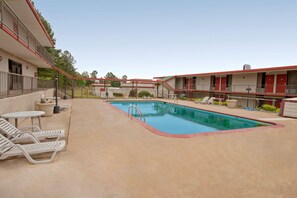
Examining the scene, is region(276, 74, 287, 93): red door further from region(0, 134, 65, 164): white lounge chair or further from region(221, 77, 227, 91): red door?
region(0, 134, 65, 164): white lounge chair

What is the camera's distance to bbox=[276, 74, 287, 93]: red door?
17.3 m

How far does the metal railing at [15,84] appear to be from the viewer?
7.76m

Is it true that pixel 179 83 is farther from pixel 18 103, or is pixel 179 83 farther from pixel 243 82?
pixel 18 103

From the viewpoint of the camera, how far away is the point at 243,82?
21547 millimetres

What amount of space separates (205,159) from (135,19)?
1868cm

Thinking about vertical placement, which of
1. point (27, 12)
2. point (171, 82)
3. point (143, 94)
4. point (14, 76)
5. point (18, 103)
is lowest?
point (18, 103)

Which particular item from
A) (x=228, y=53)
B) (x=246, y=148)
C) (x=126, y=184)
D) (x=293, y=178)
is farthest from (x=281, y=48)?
(x=126, y=184)

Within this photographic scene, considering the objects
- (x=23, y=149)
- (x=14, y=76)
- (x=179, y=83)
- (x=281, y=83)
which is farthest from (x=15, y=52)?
(x=179, y=83)

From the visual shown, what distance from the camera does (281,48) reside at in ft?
67.3

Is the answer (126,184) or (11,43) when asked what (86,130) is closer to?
(126,184)

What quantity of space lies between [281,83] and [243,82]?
4.09m

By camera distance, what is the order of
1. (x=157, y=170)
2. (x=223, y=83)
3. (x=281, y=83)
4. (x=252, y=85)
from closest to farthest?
1. (x=157, y=170)
2. (x=281, y=83)
3. (x=252, y=85)
4. (x=223, y=83)

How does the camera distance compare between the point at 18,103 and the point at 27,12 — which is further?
the point at 27,12

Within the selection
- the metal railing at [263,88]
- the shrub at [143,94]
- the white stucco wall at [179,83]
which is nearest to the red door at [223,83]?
the metal railing at [263,88]
